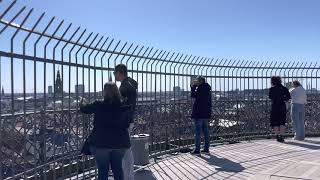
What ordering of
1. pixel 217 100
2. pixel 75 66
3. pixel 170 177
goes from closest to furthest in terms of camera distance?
pixel 75 66
pixel 170 177
pixel 217 100

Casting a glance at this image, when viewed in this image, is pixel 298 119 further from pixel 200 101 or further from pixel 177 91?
pixel 177 91

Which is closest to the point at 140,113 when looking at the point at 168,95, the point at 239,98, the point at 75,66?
the point at 168,95

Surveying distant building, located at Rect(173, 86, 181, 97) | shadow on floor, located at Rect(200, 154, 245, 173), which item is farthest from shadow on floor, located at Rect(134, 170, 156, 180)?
distant building, located at Rect(173, 86, 181, 97)

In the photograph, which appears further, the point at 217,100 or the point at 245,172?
the point at 217,100

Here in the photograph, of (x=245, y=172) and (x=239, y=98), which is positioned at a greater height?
(x=239, y=98)

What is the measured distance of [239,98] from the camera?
12859 millimetres

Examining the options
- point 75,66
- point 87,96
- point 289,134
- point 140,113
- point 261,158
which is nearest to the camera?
point 75,66

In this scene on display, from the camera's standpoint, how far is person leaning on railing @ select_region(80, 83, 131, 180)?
559 cm

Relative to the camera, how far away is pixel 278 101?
12.0m

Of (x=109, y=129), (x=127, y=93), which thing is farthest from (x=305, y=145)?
(x=109, y=129)

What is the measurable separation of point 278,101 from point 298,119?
848mm

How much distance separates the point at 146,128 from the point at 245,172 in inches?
89.5

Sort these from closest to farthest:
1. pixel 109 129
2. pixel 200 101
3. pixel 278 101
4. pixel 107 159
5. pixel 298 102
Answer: pixel 109 129 → pixel 107 159 → pixel 200 101 → pixel 278 101 → pixel 298 102

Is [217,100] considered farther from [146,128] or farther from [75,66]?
[75,66]
